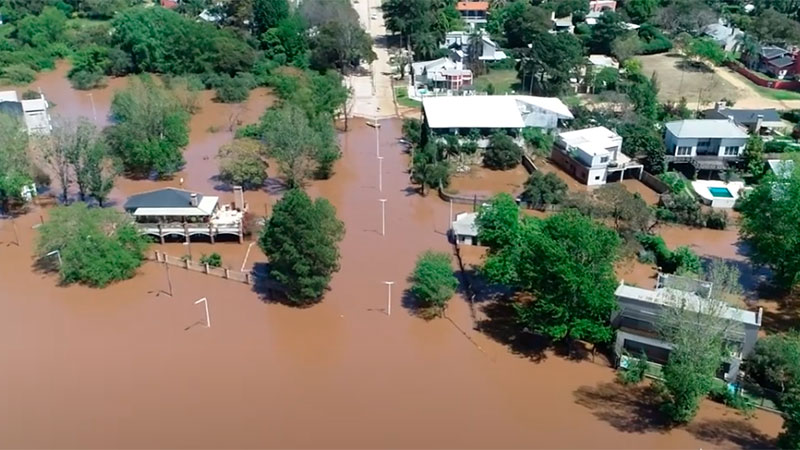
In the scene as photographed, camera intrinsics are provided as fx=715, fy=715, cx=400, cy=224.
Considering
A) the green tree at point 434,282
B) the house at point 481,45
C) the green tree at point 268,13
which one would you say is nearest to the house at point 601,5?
the house at point 481,45

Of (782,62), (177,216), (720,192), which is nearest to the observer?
(177,216)

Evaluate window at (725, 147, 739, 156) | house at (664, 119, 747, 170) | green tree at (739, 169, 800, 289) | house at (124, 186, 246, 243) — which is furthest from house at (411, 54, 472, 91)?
green tree at (739, 169, 800, 289)

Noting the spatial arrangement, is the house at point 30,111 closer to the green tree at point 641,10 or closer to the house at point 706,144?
the house at point 706,144

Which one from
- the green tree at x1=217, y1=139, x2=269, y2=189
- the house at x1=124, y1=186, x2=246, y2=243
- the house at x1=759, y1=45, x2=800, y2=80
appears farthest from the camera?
the house at x1=759, y1=45, x2=800, y2=80

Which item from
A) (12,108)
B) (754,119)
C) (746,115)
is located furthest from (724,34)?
(12,108)

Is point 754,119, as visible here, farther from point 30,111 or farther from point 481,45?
point 30,111

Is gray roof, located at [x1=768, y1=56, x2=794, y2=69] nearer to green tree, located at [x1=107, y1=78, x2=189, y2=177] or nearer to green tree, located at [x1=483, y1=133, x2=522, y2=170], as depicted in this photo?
green tree, located at [x1=483, y1=133, x2=522, y2=170]
